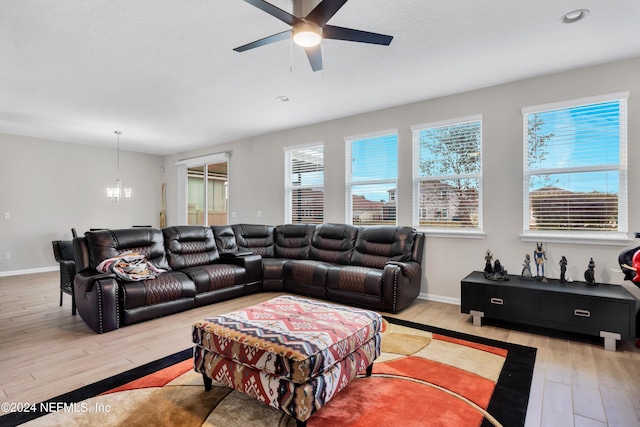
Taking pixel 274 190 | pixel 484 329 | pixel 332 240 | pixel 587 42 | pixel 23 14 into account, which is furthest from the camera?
pixel 274 190

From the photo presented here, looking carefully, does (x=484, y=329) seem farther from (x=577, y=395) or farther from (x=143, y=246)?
(x=143, y=246)

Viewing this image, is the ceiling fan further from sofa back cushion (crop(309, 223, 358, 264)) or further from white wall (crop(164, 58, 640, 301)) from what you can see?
sofa back cushion (crop(309, 223, 358, 264))

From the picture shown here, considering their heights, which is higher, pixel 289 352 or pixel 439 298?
pixel 289 352

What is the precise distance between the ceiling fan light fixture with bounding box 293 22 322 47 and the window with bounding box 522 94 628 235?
2874mm

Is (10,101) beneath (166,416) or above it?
above

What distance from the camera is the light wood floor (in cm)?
204

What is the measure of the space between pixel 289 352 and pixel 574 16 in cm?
333

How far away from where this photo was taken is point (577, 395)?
214 cm

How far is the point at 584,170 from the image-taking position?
11.7 ft

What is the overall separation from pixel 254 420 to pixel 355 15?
2.97m

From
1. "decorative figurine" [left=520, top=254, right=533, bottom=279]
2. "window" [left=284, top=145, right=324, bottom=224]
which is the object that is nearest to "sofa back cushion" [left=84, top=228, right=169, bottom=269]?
"window" [left=284, top=145, right=324, bottom=224]

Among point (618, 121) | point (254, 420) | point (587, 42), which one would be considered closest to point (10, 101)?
point (254, 420)

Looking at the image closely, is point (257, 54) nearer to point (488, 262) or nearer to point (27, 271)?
point (488, 262)

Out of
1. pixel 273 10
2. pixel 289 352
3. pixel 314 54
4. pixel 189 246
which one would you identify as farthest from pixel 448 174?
pixel 189 246
